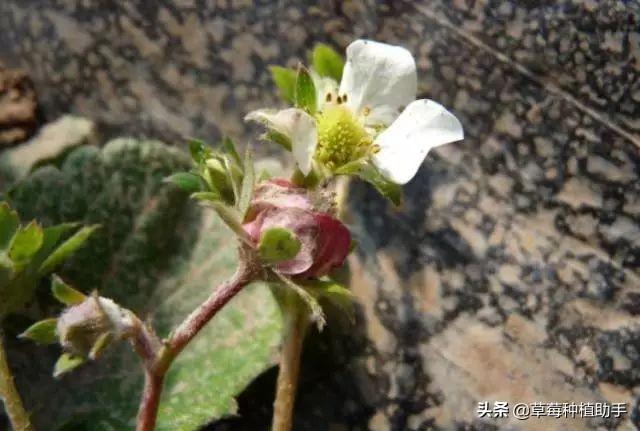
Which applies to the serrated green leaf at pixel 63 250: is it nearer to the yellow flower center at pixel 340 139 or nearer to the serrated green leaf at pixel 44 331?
the serrated green leaf at pixel 44 331

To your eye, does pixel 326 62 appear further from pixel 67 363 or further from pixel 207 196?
pixel 67 363

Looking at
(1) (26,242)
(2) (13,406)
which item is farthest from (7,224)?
(2) (13,406)

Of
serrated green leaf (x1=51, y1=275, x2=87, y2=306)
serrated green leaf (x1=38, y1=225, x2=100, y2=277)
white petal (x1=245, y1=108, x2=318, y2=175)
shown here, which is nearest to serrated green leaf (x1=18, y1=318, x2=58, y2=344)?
serrated green leaf (x1=51, y1=275, x2=87, y2=306)

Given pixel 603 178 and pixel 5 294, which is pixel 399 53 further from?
pixel 5 294

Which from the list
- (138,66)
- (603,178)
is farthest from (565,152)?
(138,66)

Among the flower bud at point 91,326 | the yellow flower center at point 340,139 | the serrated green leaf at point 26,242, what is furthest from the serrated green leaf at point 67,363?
the yellow flower center at point 340,139

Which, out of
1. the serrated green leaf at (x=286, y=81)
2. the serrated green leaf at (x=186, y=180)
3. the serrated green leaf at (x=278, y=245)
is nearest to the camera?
the serrated green leaf at (x=278, y=245)

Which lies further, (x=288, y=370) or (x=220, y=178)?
(x=288, y=370)
